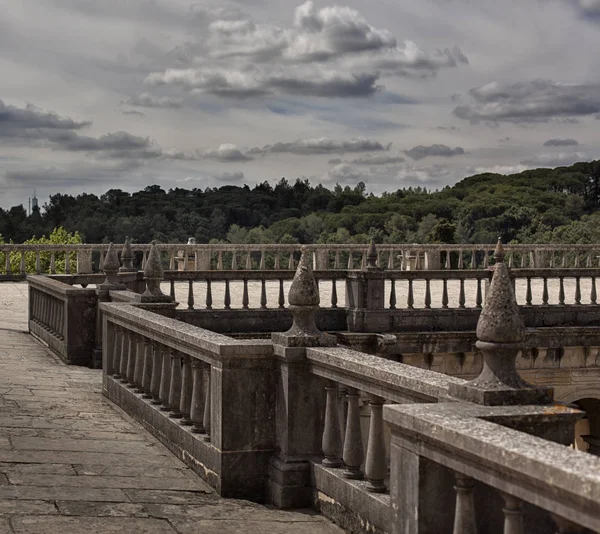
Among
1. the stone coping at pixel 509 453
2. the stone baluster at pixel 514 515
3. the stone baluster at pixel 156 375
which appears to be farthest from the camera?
the stone baluster at pixel 156 375

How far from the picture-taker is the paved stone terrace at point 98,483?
624 cm

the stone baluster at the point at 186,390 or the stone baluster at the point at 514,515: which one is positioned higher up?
the stone baluster at the point at 514,515

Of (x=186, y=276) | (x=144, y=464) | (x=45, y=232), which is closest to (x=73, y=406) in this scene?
(x=144, y=464)

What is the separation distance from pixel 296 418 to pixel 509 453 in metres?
3.21

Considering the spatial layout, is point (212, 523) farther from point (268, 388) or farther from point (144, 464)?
point (144, 464)

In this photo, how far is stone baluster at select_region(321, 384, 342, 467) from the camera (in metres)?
6.85

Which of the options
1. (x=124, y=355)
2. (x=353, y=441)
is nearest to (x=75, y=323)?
(x=124, y=355)

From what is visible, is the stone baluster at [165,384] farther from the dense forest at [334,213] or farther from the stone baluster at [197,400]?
the dense forest at [334,213]

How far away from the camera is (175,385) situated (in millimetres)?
8867

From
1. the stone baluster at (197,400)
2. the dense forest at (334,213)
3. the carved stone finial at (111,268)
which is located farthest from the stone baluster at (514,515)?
the dense forest at (334,213)

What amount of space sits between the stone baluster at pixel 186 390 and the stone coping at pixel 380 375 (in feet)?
6.04

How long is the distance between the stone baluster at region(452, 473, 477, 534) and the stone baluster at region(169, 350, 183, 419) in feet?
15.0

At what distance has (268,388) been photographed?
7.29 metres

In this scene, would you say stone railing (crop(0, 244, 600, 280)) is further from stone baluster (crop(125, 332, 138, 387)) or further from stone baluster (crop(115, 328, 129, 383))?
stone baluster (crop(125, 332, 138, 387))
